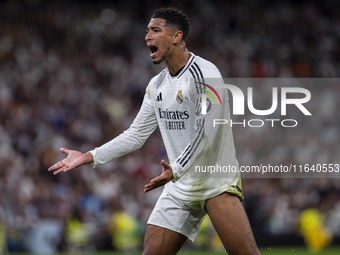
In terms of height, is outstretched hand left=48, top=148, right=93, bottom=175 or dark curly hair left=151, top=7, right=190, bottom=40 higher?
dark curly hair left=151, top=7, right=190, bottom=40

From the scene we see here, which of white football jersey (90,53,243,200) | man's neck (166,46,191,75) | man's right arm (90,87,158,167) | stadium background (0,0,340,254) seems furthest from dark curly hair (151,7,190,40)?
stadium background (0,0,340,254)

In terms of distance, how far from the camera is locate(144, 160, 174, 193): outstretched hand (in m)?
3.83

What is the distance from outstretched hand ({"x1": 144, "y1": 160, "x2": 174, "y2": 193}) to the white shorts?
1.90 feet

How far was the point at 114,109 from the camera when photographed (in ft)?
44.5

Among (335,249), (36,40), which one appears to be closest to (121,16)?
(36,40)

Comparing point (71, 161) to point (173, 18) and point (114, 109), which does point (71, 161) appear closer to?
point (173, 18)

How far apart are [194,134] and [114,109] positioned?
30.8ft

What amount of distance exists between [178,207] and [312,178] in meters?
8.65

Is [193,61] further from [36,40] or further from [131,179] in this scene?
[36,40]

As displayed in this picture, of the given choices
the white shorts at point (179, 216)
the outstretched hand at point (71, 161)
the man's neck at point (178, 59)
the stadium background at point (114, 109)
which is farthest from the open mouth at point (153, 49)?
the stadium background at point (114, 109)

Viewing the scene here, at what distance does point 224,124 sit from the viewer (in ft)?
14.1

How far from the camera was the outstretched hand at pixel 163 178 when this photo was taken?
12.6 ft

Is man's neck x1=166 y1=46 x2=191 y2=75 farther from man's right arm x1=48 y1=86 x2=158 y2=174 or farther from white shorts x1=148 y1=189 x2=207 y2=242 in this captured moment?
white shorts x1=148 y1=189 x2=207 y2=242

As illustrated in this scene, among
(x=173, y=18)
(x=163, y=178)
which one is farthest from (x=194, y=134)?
(x=173, y=18)
